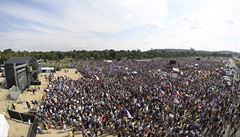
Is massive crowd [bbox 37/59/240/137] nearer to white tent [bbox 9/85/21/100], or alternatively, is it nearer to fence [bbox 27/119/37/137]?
fence [bbox 27/119/37/137]

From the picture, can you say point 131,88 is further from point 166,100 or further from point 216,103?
point 216,103

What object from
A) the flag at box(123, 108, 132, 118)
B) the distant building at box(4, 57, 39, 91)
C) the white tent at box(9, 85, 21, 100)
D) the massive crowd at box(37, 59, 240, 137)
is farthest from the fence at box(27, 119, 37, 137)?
the distant building at box(4, 57, 39, 91)

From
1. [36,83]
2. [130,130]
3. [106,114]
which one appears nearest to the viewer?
[130,130]

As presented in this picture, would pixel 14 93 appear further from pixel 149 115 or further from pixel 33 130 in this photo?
pixel 149 115

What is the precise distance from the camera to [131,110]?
27.3 meters

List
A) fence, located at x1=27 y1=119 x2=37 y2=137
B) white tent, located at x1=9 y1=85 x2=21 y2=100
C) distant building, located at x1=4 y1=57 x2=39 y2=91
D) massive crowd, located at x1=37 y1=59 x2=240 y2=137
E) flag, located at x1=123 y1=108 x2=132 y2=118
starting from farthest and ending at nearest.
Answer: distant building, located at x1=4 y1=57 x2=39 y2=91
white tent, located at x1=9 y1=85 x2=21 y2=100
flag, located at x1=123 y1=108 x2=132 y2=118
massive crowd, located at x1=37 y1=59 x2=240 y2=137
fence, located at x1=27 y1=119 x2=37 y2=137

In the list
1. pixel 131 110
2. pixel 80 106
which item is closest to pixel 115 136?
pixel 131 110

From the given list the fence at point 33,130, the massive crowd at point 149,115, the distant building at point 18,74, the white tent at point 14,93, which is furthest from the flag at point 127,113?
the distant building at point 18,74

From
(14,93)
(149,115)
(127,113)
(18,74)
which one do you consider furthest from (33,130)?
(18,74)

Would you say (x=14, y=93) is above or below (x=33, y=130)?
above

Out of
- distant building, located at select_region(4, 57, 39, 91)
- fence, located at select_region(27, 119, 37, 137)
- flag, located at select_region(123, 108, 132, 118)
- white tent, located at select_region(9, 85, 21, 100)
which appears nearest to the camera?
fence, located at select_region(27, 119, 37, 137)

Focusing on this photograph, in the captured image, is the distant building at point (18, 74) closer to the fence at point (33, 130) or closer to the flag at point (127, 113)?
the fence at point (33, 130)

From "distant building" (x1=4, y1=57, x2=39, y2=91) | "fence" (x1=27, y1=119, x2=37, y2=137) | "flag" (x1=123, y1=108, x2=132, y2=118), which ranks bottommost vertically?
"fence" (x1=27, y1=119, x2=37, y2=137)

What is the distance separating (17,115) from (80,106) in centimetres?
573
